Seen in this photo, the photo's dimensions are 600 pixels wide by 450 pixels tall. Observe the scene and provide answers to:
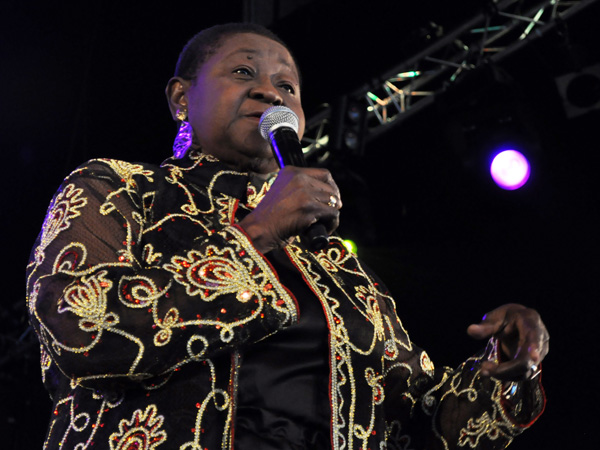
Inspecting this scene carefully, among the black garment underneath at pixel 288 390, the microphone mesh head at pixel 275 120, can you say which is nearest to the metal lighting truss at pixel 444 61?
the microphone mesh head at pixel 275 120

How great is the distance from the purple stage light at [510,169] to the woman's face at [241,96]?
2.69m

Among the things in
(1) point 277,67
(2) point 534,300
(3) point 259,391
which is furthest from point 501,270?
(3) point 259,391

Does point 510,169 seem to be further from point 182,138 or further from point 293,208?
point 293,208

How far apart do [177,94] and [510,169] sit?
291 centimetres

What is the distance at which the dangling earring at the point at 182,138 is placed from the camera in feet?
6.18

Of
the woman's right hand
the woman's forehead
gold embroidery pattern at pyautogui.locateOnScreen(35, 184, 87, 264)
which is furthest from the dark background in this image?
the woman's right hand

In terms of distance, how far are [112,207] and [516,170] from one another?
3.47 meters

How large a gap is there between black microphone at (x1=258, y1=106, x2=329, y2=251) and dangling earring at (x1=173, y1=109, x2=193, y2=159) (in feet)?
0.98

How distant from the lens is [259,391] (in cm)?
139

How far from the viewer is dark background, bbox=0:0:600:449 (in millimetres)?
3906

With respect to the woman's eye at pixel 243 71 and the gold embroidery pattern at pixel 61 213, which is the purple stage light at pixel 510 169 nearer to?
the woman's eye at pixel 243 71

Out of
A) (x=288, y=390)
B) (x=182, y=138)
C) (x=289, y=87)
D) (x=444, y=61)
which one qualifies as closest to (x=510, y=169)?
(x=444, y=61)

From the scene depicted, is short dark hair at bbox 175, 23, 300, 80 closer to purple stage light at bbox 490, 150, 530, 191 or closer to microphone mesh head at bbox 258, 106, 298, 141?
microphone mesh head at bbox 258, 106, 298, 141

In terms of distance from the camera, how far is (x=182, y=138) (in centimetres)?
195
